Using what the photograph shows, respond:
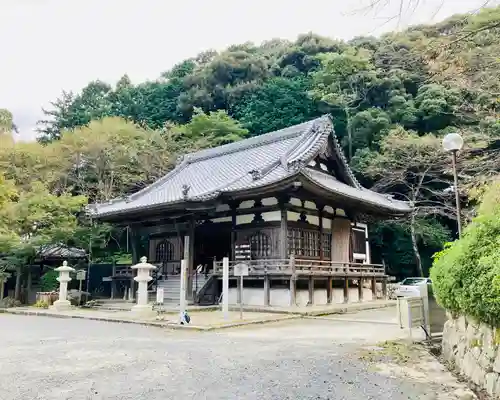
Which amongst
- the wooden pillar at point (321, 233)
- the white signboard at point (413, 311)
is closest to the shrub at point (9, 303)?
the wooden pillar at point (321, 233)

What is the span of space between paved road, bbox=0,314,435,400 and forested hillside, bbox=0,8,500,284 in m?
6.59

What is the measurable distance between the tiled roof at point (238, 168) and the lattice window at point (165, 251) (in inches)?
82.6

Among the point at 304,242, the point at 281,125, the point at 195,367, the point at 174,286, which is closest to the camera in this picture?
the point at 195,367

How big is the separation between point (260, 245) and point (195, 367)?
11.4 m

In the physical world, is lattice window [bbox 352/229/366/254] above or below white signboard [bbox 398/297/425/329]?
above

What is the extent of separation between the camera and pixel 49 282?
22.4 meters

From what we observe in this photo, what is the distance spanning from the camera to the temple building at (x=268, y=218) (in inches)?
635

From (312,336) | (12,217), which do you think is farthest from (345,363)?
(12,217)

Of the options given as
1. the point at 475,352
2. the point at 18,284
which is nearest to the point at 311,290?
the point at 475,352

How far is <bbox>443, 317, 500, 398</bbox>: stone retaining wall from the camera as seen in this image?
A: 15.1 ft

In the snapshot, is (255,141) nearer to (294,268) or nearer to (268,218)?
(268,218)

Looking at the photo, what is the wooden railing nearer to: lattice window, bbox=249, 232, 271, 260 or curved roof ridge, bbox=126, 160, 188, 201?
lattice window, bbox=249, 232, 271, 260

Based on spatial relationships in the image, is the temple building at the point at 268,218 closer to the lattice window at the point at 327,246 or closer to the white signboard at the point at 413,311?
the lattice window at the point at 327,246

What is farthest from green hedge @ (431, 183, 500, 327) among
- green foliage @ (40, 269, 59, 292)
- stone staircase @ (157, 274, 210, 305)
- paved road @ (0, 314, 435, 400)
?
green foliage @ (40, 269, 59, 292)
